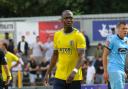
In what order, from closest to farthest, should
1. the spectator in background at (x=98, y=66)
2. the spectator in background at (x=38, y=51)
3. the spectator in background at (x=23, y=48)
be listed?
the spectator in background at (x=98, y=66), the spectator in background at (x=38, y=51), the spectator in background at (x=23, y=48)

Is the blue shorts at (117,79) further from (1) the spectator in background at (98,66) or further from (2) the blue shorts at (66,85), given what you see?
(1) the spectator in background at (98,66)

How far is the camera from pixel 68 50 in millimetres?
11508

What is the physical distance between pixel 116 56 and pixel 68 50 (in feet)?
4.73

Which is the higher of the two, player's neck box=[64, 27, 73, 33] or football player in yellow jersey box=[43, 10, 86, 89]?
player's neck box=[64, 27, 73, 33]

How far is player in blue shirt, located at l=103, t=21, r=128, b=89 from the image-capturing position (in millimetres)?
12555

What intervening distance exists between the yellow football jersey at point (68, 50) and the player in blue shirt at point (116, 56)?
1229 mm

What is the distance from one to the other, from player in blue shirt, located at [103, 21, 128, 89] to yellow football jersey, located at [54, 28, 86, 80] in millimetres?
1229

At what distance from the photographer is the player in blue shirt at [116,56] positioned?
1255 centimetres

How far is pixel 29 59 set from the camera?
25.8 metres

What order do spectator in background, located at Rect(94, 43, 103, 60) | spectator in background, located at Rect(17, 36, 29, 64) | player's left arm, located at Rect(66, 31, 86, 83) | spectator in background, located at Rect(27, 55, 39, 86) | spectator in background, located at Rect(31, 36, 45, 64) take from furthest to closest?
1. spectator in background, located at Rect(17, 36, 29, 64)
2. spectator in background, located at Rect(31, 36, 45, 64)
3. spectator in background, located at Rect(27, 55, 39, 86)
4. spectator in background, located at Rect(94, 43, 103, 60)
5. player's left arm, located at Rect(66, 31, 86, 83)

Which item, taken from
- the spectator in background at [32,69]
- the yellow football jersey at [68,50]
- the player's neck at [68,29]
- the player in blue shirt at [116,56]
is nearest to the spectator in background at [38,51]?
the spectator in background at [32,69]

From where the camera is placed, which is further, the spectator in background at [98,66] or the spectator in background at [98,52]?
the spectator in background at [98,52]

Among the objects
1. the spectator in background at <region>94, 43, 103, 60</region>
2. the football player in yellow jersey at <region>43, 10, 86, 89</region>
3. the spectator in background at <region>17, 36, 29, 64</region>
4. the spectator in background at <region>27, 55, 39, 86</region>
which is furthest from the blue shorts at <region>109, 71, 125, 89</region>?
the spectator in background at <region>17, 36, 29, 64</region>

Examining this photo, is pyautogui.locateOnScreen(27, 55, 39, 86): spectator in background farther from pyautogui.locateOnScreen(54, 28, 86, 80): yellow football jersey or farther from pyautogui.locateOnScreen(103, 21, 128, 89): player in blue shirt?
pyautogui.locateOnScreen(54, 28, 86, 80): yellow football jersey
